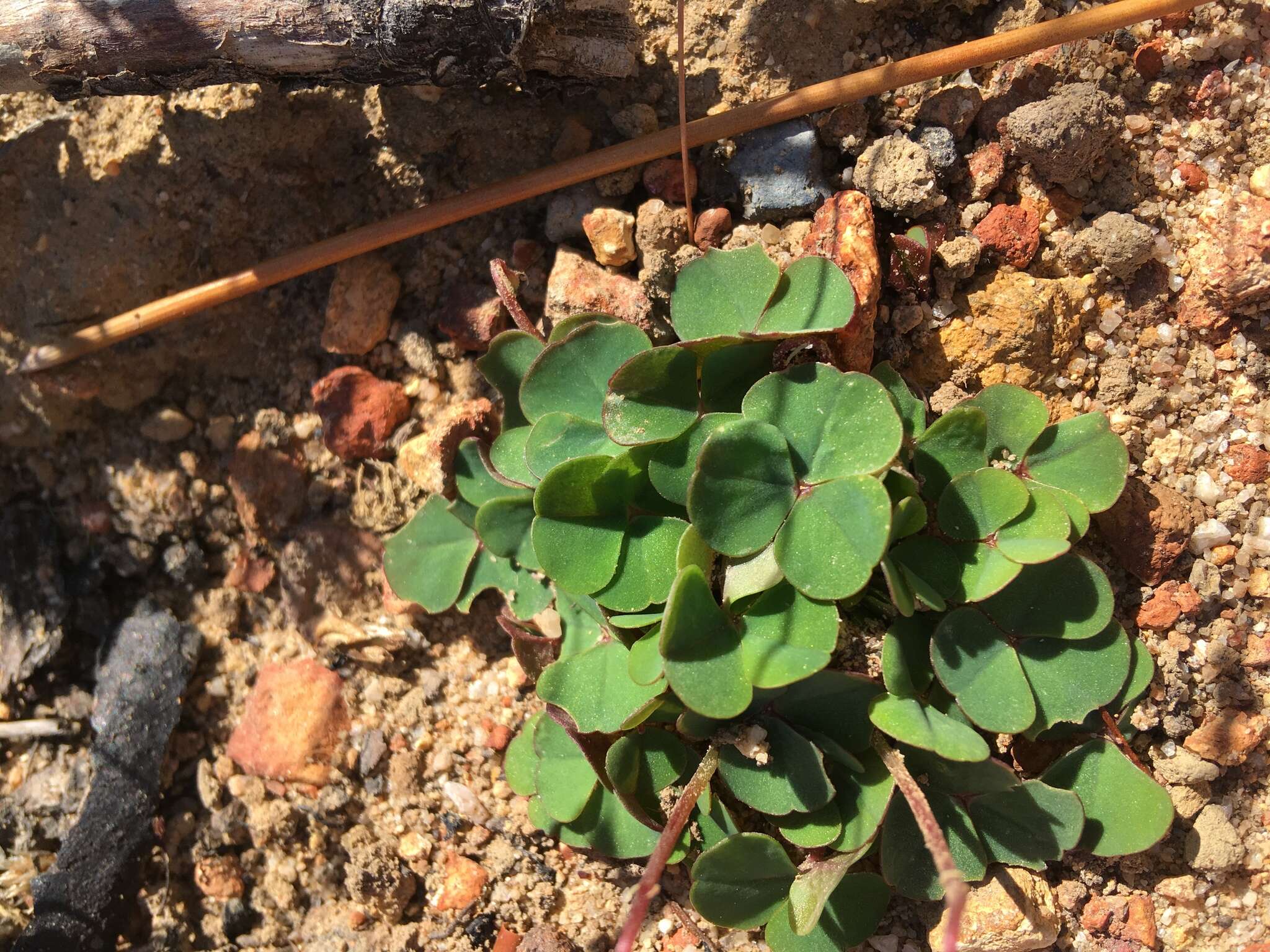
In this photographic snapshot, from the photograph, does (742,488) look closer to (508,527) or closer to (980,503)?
(980,503)

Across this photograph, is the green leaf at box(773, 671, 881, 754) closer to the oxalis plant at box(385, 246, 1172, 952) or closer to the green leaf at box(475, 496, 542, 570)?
the oxalis plant at box(385, 246, 1172, 952)

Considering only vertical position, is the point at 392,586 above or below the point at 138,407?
below

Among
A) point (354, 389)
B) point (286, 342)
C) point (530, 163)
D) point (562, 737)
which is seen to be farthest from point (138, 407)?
point (562, 737)

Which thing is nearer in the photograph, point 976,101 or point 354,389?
point 976,101

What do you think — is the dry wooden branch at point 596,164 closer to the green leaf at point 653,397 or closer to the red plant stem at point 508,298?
the red plant stem at point 508,298

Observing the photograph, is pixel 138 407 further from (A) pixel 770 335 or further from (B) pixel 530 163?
(A) pixel 770 335

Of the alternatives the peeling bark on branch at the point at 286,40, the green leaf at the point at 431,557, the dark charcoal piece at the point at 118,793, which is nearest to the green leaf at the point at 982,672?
the green leaf at the point at 431,557
